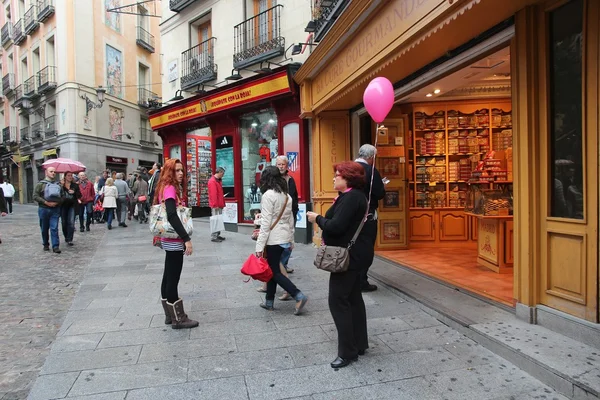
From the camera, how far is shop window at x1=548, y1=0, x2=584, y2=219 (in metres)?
3.18

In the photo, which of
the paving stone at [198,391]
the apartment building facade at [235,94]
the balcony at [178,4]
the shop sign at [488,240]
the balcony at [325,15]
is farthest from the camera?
the balcony at [178,4]

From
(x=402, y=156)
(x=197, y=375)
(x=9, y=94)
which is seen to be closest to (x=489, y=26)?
(x=402, y=156)

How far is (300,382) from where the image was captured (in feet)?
9.57

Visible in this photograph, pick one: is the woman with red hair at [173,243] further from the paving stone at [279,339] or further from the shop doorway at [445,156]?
the shop doorway at [445,156]

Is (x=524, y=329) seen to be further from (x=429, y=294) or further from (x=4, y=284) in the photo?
(x=4, y=284)

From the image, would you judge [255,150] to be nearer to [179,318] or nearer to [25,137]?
[179,318]

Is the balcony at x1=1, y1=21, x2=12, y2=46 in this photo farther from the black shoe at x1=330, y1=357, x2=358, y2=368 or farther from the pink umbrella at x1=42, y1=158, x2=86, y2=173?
the black shoe at x1=330, y1=357, x2=358, y2=368

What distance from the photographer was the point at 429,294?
472cm

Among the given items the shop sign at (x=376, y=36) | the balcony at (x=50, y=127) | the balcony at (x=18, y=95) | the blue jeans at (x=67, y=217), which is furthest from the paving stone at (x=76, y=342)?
the balcony at (x=18, y=95)

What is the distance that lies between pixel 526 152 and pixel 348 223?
1.86 meters

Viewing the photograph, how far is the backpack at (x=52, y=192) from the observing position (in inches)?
305

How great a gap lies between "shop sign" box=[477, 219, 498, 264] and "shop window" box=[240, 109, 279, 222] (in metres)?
5.74

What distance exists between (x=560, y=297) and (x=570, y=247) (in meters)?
0.45

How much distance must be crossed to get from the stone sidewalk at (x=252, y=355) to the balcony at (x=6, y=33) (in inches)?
1190
